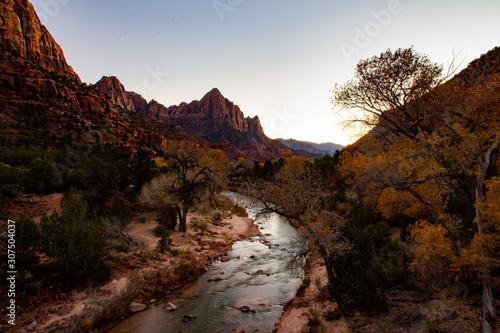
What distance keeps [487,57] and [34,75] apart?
74.5m

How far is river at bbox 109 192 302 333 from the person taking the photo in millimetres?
10969

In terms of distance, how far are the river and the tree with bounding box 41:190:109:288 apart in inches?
108

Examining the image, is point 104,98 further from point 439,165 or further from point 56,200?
point 439,165

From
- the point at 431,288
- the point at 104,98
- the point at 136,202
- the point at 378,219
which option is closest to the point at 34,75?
the point at 104,98

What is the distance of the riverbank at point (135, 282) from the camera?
9641mm

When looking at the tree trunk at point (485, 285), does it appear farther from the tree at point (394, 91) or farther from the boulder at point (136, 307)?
the boulder at point (136, 307)

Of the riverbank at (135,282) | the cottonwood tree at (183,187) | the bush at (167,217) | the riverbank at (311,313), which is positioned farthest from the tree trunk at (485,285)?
the bush at (167,217)

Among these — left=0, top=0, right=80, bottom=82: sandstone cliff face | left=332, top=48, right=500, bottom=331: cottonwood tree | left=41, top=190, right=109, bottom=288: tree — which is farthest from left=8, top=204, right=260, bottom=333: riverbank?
left=0, top=0, right=80, bottom=82: sandstone cliff face

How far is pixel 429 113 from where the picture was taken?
11.1m

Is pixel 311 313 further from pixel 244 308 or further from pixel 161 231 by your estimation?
pixel 161 231

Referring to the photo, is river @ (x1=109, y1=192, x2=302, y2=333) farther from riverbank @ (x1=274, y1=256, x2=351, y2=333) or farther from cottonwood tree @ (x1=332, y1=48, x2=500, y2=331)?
cottonwood tree @ (x1=332, y1=48, x2=500, y2=331)

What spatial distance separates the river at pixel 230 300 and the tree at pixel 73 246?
2746 mm

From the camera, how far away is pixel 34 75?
46.8 metres

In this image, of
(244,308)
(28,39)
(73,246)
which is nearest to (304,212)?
(244,308)
